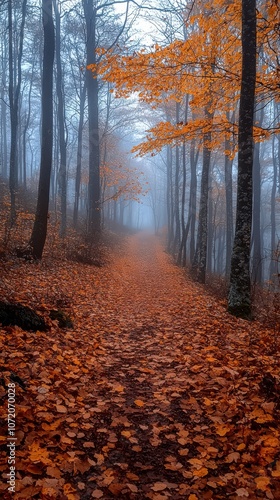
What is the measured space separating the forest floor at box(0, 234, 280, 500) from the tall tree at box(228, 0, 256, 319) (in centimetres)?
65

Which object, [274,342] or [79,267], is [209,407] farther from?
[79,267]

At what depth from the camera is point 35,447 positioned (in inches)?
112

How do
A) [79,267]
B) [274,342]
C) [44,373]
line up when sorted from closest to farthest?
[44,373] → [274,342] → [79,267]

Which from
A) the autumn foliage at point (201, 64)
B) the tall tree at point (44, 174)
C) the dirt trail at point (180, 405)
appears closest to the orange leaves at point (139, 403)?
the dirt trail at point (180, 405)

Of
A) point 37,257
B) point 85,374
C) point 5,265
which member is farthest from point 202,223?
point 85,374

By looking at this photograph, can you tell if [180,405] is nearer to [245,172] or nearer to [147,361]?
[147,361]

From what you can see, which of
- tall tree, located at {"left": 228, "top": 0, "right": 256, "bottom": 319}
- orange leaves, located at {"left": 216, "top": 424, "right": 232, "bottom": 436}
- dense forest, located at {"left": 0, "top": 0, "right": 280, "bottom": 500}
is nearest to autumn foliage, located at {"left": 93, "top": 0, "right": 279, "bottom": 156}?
dense forest, located at {"left": 0, "top": 0, "right": 280, "bottom": 500}

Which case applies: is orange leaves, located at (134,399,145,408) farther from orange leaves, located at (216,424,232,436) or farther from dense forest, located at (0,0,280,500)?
orange leaves, located at (216,424,232,436)

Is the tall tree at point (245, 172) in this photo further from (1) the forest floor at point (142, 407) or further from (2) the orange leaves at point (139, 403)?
(2) the orange leaves at point (139, 403)

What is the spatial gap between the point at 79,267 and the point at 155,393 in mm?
8163

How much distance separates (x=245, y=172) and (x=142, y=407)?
5330 mm

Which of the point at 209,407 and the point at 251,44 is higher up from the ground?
the point at 251,44

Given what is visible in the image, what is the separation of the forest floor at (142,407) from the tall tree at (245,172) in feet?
2.13

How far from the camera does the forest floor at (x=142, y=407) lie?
8.59 ft
